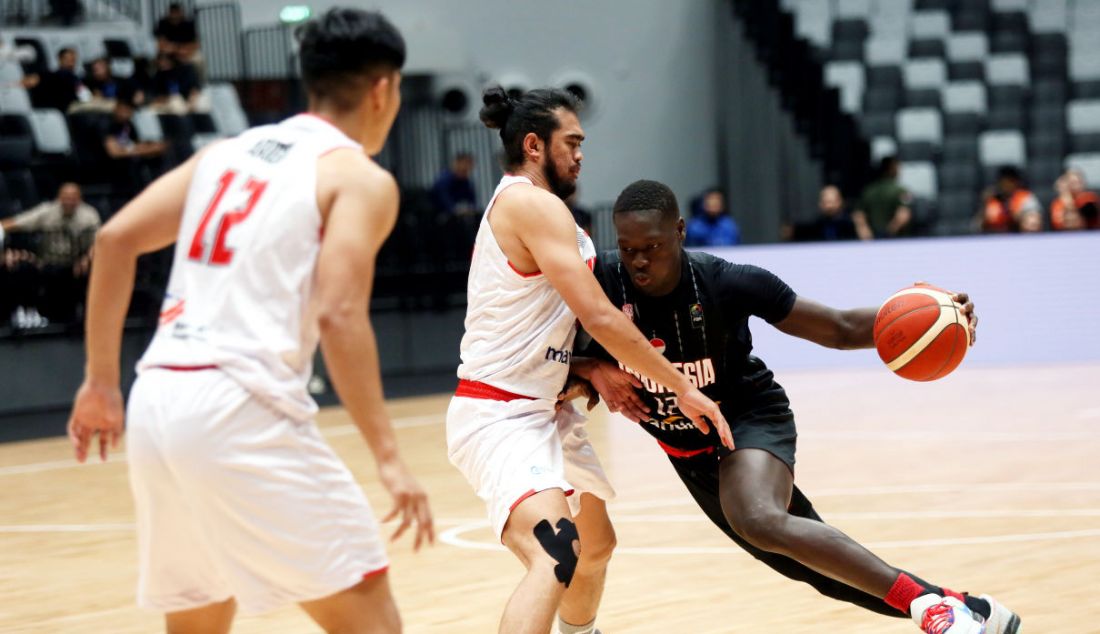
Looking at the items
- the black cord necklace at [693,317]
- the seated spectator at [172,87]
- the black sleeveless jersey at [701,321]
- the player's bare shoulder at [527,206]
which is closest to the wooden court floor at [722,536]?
the black sleeveless jersey at [701,321]

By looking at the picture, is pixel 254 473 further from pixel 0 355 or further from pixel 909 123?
pixel 909 123

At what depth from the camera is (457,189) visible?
626 inches

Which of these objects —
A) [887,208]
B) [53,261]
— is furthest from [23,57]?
[887,208]

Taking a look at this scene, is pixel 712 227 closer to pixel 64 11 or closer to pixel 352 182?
pixel 64 11

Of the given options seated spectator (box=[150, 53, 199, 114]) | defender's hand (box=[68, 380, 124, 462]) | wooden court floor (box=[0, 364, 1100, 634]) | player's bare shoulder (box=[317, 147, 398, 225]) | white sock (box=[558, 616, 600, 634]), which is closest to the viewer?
player's bare shoulder (box=[317, 147, 398, 225])

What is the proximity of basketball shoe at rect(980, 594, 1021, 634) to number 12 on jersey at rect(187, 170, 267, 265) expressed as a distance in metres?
2.51

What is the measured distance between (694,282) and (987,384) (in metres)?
9.11

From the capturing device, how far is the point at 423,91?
19.7 m

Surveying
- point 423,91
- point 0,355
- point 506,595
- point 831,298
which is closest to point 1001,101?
point 831,298

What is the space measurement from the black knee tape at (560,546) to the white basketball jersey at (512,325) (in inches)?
20.1

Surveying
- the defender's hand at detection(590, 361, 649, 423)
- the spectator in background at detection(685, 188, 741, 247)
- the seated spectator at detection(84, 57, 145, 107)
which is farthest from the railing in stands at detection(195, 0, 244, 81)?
the defender's hand at detection(590, 361, 649, 423)

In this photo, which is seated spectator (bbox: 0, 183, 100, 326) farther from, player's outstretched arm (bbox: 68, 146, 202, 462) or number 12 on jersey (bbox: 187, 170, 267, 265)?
number 12 on jersey (bbox: 187, 170, 267, 265)

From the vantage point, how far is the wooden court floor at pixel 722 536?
228 inches

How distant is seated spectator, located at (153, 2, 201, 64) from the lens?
618 inches
